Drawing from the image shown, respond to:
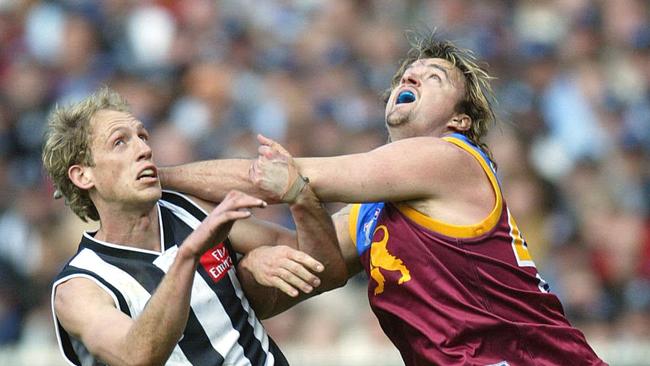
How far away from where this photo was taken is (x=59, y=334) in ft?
18.5

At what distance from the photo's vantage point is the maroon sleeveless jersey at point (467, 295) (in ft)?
18.1

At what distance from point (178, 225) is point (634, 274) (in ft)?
15.4

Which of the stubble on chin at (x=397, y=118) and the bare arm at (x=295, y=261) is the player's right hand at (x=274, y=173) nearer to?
the bare arm at (x=295, y=261)

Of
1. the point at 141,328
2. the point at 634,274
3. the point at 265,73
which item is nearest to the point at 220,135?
the point at 265,73

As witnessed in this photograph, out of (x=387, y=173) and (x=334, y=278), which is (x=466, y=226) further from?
(x=334, y=278)

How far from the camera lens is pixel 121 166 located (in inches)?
227

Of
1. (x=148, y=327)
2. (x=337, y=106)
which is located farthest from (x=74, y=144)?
(x=337, y=106)

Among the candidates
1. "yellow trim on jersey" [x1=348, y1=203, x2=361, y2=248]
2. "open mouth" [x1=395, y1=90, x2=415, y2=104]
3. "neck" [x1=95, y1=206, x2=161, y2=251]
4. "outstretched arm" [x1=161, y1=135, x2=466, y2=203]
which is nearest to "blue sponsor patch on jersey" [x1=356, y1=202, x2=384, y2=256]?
"yellow trim on jersey" [x1=348, y1=203, x2=361, y2=248]

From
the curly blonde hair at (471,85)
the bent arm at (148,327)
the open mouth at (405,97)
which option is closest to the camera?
the bent arm at (148,327)

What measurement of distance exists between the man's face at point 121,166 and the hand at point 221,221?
2.38 feet

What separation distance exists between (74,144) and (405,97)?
1509mm

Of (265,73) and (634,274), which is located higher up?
(265,73)

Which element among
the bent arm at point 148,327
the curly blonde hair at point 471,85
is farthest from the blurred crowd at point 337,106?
the bent arm at point 148,327

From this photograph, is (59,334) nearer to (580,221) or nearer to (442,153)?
(442,153)
